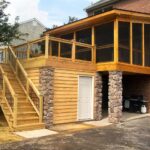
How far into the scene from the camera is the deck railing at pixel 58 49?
44.0 feet

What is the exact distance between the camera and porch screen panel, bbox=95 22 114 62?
1468 cm

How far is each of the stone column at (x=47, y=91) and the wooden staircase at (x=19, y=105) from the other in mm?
363

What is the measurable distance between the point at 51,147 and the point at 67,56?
6.28m

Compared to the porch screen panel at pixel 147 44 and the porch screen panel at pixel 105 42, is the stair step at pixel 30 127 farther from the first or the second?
the porch screen panel at pixel 147 44

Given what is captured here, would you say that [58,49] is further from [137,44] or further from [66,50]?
[137,44]

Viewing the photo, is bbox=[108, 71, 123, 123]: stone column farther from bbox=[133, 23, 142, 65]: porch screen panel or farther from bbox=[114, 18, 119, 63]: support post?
bbox=[133, 23, 142, 65]: porch screen panel

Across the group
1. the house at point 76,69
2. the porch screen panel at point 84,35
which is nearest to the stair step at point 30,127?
the house at point 76,69

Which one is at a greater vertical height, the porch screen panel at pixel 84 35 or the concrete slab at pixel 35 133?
the porch screen panel at pixel 84 35

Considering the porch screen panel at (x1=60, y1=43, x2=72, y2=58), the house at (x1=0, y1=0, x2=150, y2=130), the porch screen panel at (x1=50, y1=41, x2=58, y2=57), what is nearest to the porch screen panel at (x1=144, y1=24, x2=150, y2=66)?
the house at (x1=0, y1=0, x2=150, y2=130)

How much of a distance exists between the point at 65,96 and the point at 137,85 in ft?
20.9

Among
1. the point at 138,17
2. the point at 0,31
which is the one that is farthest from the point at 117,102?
the point at 0,31

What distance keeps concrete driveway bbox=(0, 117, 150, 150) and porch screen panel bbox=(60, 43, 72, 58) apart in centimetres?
415

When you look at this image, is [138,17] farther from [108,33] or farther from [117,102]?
[117,102]

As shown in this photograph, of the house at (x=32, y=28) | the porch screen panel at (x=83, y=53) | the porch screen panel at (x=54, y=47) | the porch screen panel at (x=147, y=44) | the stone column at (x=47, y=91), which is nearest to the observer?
the stone column at (x=47, y=91)
